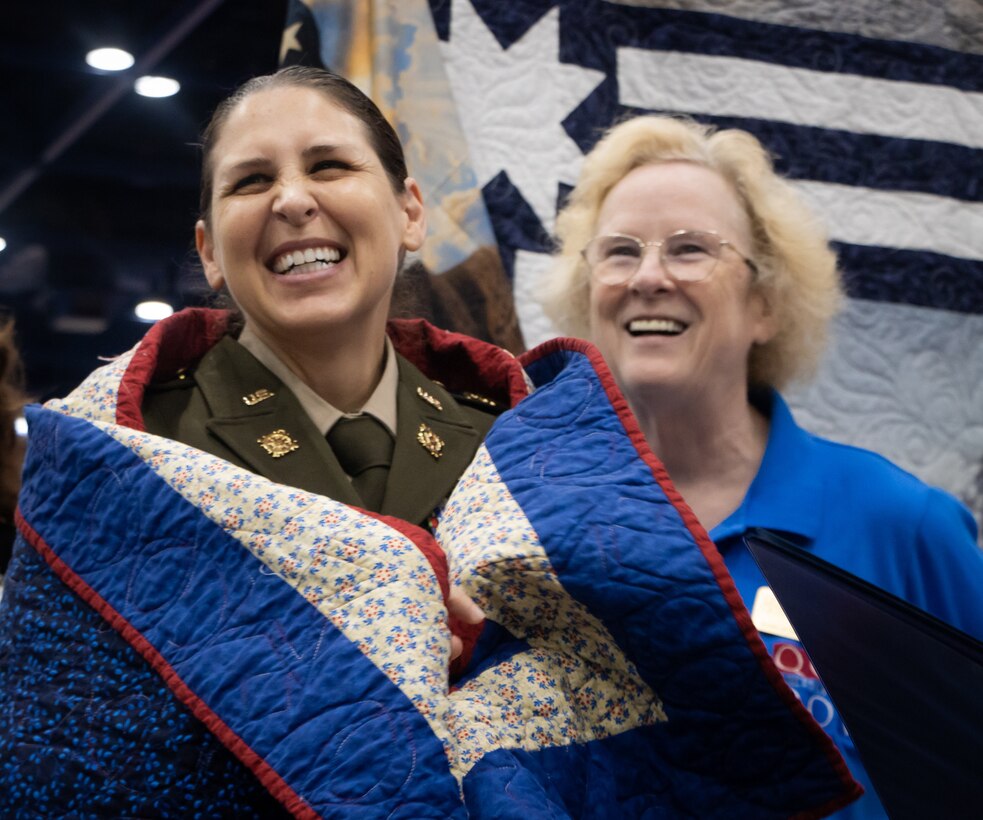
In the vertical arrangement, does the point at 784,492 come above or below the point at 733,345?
below

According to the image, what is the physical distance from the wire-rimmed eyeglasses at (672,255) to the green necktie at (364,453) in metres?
0.65

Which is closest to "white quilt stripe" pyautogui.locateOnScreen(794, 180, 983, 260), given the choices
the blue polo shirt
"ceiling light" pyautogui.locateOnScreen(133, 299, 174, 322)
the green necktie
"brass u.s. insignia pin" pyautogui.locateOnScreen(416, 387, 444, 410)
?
the blue polo shirt

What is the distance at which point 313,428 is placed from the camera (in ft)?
4.05

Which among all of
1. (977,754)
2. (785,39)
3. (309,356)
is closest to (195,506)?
(309,356)

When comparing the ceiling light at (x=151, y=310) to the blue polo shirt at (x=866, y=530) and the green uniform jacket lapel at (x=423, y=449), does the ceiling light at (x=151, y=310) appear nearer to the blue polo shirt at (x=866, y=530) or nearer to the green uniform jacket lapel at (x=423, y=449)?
the green uniform jacket lapel at (x=423, y=449)

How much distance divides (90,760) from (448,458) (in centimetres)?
48

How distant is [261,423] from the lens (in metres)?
1.21

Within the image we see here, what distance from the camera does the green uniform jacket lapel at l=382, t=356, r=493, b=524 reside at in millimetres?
1217

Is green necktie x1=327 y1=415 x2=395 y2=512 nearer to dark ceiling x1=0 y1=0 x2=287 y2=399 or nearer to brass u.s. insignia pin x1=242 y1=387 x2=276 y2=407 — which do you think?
brass u.s. insignia pin x1=242 y1=387 x2=276 y2=407

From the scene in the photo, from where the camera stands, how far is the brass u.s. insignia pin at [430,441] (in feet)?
4.19

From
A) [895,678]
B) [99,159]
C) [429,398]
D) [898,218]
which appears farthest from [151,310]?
[895,678]

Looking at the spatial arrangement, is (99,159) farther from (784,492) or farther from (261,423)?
(784,492)

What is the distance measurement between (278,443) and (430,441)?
166 millimetres

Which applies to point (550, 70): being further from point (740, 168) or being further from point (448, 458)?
point (448, 458)
